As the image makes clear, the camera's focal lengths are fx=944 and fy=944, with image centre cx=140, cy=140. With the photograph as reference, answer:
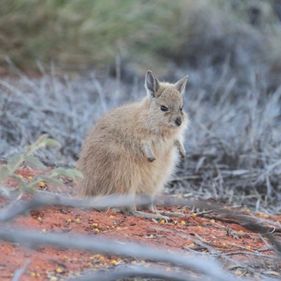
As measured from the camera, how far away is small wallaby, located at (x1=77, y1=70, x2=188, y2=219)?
5.72 metres

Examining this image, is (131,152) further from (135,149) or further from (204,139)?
(204,139)

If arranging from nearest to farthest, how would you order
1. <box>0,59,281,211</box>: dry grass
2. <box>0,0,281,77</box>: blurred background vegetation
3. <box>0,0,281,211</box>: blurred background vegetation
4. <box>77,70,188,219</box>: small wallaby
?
<box>77,70,188,219</box>: small wallaby < <box>0,59,281,211</box>: dry grass < <box>0,0,281,211</box>: blurred background vegetation < <box>0,0,281,77</box>: blurred background vegetation

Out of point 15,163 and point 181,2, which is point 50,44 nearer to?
point 181,2

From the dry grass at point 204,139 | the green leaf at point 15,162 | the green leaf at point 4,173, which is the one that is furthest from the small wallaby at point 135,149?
A: the dry grass at point 204,139

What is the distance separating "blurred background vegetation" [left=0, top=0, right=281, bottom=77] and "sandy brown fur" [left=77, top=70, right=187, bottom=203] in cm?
443

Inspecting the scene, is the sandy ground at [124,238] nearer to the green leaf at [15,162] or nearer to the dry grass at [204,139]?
the green leaf at [15,162]

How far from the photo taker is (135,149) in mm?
5781

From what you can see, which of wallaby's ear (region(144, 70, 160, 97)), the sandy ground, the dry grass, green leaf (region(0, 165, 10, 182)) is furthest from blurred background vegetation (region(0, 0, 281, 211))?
green leaf (region(0, 165, 10, 182))

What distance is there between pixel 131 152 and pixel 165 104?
53 cm

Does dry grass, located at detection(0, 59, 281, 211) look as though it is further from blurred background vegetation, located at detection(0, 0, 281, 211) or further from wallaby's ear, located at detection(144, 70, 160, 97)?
wallaby's ear, located at detection(144, 70, 160, 97)

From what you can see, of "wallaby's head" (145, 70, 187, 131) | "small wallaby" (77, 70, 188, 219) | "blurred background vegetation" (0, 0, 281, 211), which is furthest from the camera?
"blurred background vegetation" (0, 0, 281, 211)

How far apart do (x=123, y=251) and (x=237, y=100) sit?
352 inches

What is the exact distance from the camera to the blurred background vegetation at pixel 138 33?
36.4 feet

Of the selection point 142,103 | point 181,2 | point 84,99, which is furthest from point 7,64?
point 142,103
